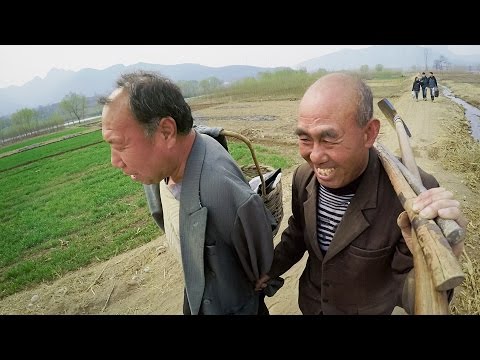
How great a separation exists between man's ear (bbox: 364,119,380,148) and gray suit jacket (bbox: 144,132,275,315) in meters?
0.43

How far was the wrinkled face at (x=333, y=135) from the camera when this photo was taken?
0.96 m

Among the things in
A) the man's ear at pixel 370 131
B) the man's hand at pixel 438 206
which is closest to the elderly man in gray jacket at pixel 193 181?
the man's ear at pixel 370 131

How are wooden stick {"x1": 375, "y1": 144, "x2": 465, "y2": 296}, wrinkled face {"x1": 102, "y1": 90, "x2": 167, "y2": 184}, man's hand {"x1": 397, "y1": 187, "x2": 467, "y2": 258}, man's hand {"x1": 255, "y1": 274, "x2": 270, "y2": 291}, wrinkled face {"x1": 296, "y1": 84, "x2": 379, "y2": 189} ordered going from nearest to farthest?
wooden stick {"x1": 375, "y1": 144, "x2": 465, "y2": 296} < man's hand {"x1": 397, "y1": 187, "x2": 467, "y2": 258} < wrinkled face {"x1": 296, "y1": 84, "x2": 379, "y2": 189} < wrinkled face {"x1": 102, "y1": 90, "x2": 167, "y2": 184} < man's hand {"x1": 255, "y1": 274, "x2": 270, "y2": 291}

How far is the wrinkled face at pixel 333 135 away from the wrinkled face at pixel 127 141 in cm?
52

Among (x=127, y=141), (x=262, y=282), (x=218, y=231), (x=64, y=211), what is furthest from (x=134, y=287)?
(x=64, y=211)

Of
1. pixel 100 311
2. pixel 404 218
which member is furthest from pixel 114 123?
pixel 100 311

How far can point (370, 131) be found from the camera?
3.34 ft

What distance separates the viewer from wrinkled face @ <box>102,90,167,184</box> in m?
1.06

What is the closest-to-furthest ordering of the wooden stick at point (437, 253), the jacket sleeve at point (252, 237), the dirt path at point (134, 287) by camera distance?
the wooden stick at point (437, 253), the jacket sleeve at point (252, 237), the dirt path at point (134, 287)

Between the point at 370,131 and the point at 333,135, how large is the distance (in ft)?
0.49

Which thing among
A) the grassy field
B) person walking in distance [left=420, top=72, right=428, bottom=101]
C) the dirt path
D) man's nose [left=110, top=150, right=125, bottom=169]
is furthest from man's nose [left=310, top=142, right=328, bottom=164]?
person walking in distance [left=420, top=72, right=428, bottom=101]

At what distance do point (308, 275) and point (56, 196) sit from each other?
271 inches

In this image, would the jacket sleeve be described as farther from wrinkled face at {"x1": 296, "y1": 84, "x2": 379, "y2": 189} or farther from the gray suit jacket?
wrinkled face at {"x1": 296, "y1": 84, "x2": 379, "y2": 189}

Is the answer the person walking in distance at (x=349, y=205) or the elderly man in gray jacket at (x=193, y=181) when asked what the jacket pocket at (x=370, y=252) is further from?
the elderly man in gray jacket at (x=193, y=181)
